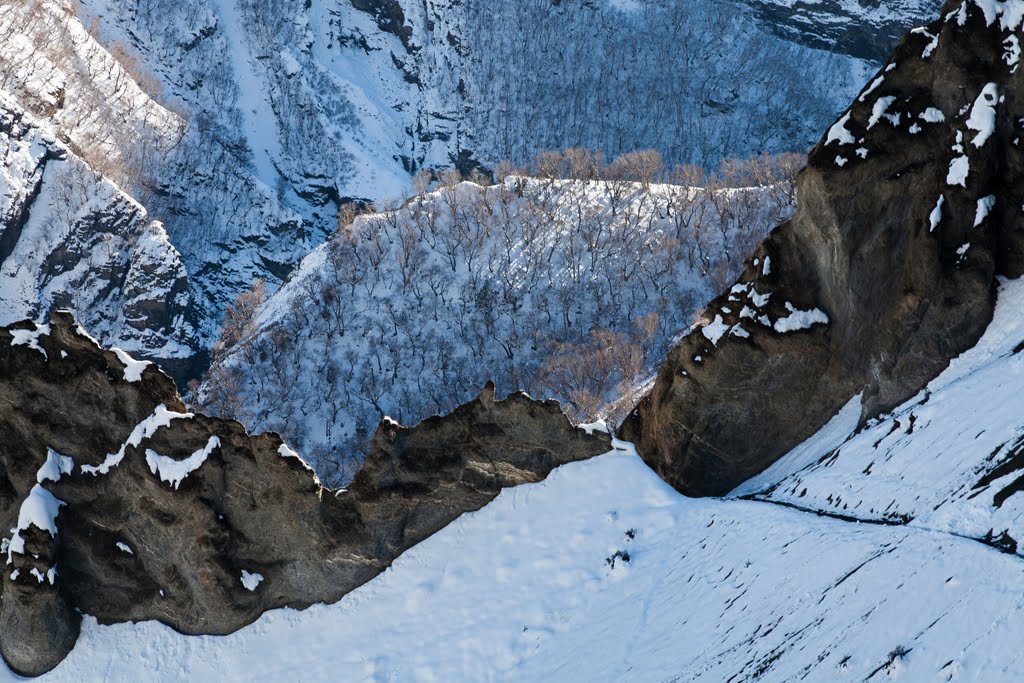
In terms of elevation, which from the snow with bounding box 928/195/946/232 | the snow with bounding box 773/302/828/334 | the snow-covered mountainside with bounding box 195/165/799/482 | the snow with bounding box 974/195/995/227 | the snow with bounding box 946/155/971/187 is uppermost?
the snow with bounding box 946/155/971/187

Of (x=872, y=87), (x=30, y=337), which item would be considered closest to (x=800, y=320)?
(x=872, y=87)

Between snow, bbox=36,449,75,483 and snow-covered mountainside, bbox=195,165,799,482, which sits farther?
A: snow-covered mountainside, bbox=195,165,799,482

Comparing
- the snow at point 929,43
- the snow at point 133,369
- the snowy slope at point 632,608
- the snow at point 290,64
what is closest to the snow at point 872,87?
the snow at point 929,43

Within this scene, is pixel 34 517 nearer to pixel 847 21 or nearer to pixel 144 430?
pixel 144 430

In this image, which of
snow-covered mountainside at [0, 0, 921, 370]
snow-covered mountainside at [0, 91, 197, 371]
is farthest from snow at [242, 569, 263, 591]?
snow-covered mountainside at [0, 0, 921, 370]

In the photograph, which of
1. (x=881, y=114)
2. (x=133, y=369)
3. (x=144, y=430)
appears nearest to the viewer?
(x=881, y=114)

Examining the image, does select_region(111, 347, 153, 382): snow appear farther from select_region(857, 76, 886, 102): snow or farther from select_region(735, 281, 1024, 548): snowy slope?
select_region(857, 76, 886, 102): snow
